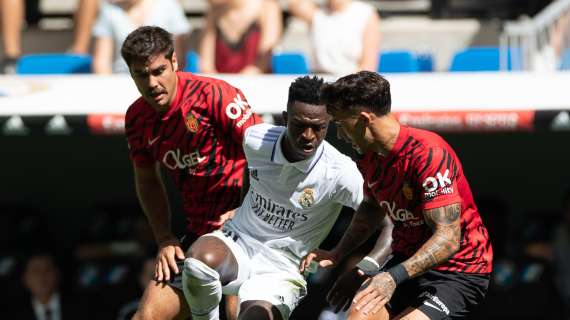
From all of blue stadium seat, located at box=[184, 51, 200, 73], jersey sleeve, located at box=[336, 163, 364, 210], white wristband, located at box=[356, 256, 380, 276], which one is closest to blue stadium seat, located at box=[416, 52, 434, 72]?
blue stadium seat, located at box=[184, 51, 200, 73]

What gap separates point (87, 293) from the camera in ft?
30.0

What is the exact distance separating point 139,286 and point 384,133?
4.41m

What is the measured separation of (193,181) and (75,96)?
2.29m

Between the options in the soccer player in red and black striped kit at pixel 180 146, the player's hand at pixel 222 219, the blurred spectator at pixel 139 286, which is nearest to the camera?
the soccer player in red and black striped kit at pixel 180 146

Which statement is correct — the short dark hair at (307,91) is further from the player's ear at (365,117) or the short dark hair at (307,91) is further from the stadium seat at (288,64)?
the stadium seat at (288,64)

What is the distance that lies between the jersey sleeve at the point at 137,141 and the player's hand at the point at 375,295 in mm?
1572

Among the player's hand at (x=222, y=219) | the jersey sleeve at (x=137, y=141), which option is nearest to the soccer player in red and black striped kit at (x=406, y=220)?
the player's hand at (x=222, y=219)

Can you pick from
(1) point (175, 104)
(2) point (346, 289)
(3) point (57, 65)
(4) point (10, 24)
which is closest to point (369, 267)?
(2) point (346, 289)

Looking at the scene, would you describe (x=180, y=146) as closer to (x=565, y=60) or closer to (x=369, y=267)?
(x=369, y=267)

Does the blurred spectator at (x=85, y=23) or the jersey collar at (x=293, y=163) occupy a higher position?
the jersey collar at (x=293, y=163)

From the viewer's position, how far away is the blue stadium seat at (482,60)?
340 inches

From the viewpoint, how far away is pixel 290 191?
5633 mm

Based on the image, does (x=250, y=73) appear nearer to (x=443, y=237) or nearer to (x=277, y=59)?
(x=277, y=59)

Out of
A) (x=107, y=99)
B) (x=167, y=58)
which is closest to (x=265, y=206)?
(x=167, y=58)
